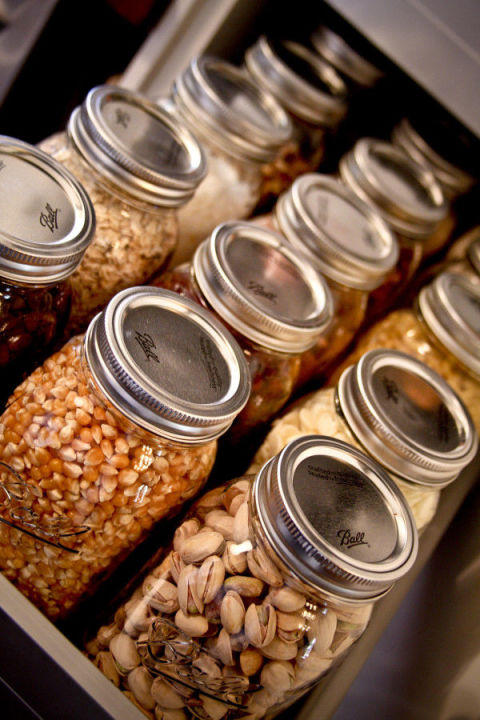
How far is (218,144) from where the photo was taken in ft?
2.78

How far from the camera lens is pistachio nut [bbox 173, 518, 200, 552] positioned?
20.5 inches

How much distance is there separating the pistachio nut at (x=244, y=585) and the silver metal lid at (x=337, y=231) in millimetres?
440

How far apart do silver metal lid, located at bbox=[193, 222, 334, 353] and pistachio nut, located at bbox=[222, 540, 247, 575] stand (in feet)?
0.74

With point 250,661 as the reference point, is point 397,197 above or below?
above

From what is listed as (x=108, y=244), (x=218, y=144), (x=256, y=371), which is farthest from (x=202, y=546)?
(x=218, y=144)

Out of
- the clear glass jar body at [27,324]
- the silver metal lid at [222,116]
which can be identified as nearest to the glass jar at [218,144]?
the silver metal lid at [222,116]

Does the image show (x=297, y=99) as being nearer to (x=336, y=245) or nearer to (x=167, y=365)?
(x=336, y=245)

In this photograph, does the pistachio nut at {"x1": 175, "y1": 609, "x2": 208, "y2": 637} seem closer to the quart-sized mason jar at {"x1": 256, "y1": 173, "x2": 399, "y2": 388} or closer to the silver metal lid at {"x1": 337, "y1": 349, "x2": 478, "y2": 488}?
the silver metal lid at {"x1": 337, "y1": 349, "x2": 478, "y2": 488}

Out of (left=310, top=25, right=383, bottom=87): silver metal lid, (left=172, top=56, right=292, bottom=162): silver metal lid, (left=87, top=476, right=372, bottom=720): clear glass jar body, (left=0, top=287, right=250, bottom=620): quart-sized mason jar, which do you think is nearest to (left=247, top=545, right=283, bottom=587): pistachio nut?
(left=87, top=476, right=372, bottom=720): clear glass jar body

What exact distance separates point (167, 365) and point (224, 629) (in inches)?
8.4

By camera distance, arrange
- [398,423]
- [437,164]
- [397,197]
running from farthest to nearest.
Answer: [437,164] → [397,197] → [398,423]

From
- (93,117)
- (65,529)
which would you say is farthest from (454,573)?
(93,117)

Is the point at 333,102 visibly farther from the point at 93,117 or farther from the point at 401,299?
the point at 93,117

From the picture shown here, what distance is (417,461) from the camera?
24.2 inches
